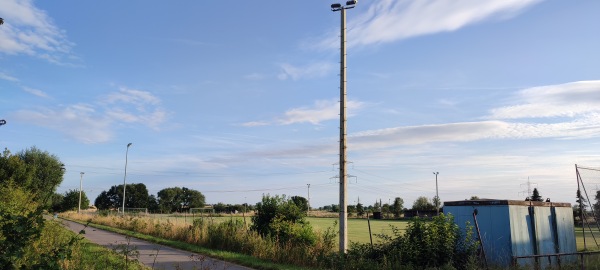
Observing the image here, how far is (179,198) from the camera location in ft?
505

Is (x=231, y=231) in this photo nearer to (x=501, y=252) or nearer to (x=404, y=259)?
(x=404, y=259)

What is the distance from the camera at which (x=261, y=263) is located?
1430 cm

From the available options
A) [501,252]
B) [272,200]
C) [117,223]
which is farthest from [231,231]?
[117,223]

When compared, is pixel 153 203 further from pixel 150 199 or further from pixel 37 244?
pixel 37 244

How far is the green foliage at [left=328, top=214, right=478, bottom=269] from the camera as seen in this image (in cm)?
1197

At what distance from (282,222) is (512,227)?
8405 mm

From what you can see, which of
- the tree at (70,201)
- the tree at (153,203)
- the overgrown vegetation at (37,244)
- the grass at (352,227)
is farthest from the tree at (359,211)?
the overgrown vegetation at (37,244)

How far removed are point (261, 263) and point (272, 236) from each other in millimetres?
3558

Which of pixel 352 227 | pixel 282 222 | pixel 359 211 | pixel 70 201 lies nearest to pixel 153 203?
pixel 70 201

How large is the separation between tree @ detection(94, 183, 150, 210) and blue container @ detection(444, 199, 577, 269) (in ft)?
470

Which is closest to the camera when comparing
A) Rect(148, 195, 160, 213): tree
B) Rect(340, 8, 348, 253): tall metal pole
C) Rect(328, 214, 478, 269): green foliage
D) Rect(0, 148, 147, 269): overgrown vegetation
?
Rect(0, 148, 147, 269): overgrown vegetation

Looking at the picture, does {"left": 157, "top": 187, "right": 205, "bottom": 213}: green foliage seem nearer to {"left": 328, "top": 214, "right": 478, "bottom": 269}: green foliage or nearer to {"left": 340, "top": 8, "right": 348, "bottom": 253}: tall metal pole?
{"left": 340, "top": 8, "right": 348, "bottom": 253}: tall metal pole

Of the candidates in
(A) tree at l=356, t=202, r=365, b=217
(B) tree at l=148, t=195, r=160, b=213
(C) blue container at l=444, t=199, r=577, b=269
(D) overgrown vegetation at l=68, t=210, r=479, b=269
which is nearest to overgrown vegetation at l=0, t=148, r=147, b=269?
(D) overgrown vegetation at l=68, t=210, r=479, b=269

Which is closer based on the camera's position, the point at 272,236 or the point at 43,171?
the point at 272,236
